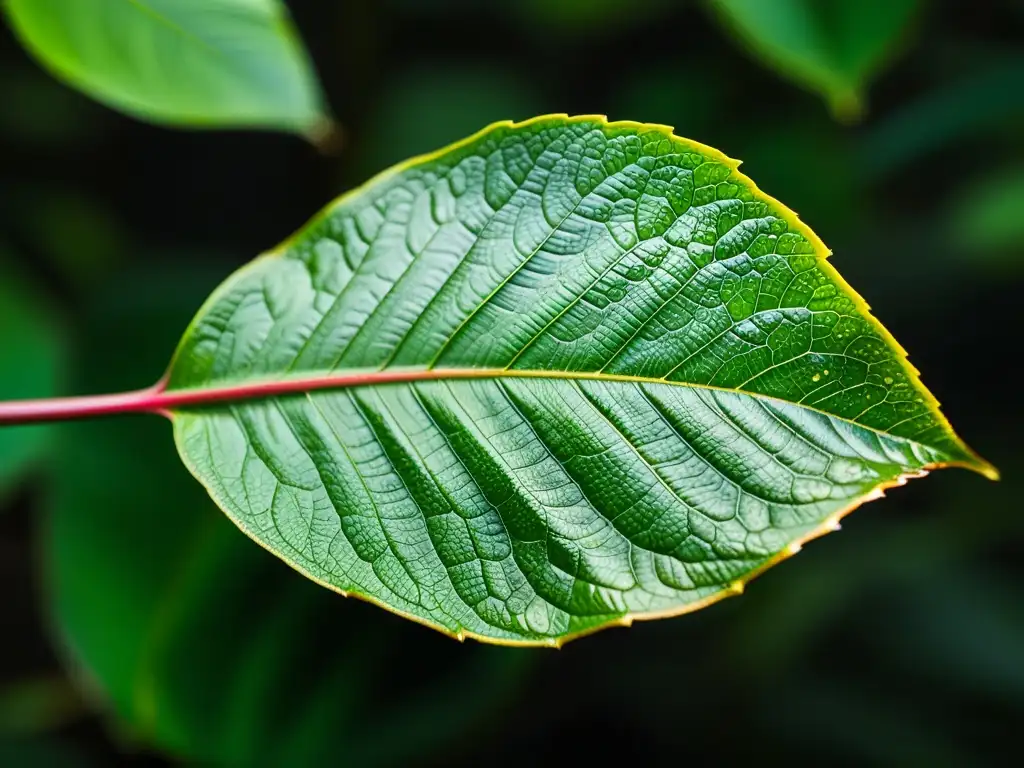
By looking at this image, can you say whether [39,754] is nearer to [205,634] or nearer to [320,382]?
[205,634]

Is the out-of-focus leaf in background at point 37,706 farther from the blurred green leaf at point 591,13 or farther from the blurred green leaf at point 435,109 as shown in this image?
the blurred green leaf at point 591,13

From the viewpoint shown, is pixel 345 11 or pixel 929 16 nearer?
pixel 345 11

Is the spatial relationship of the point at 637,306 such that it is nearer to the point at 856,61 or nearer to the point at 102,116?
the point at 856,61

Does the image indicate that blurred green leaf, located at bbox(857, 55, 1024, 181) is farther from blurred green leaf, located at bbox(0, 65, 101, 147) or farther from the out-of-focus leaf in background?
the out-of-focus leaf in background

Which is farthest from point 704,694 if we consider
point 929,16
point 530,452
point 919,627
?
point 929,16

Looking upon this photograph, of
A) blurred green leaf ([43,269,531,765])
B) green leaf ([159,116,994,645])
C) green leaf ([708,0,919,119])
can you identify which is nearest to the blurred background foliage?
blurred green leaf ([43,269,531,765])
